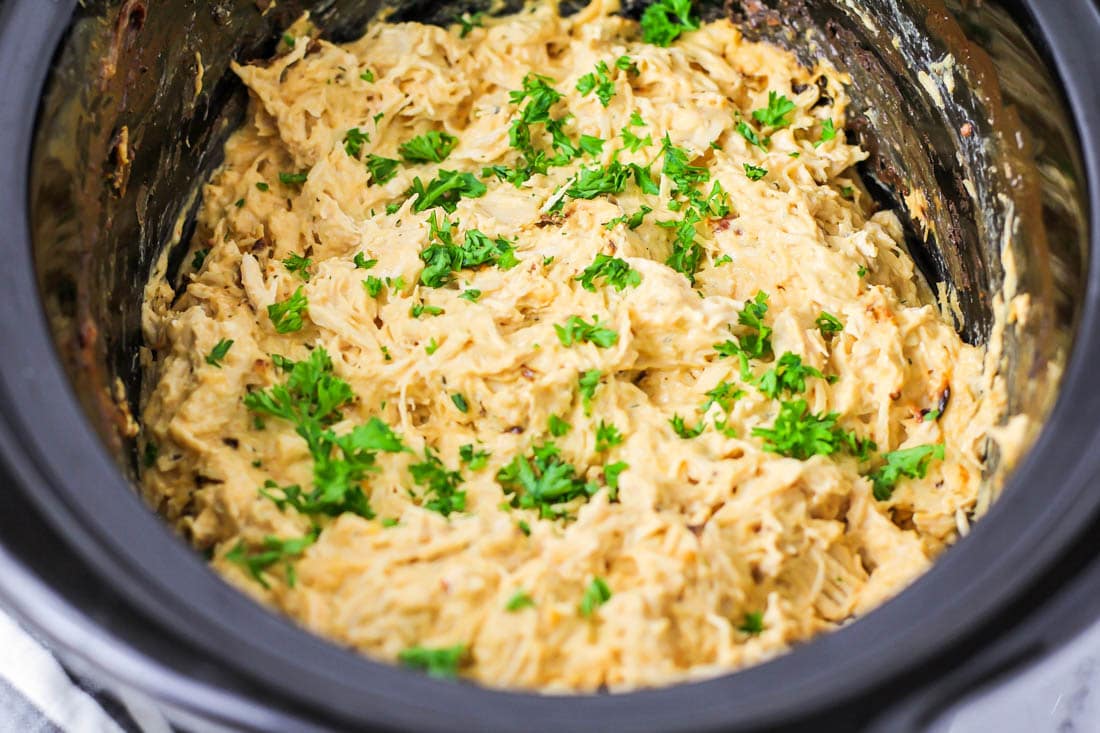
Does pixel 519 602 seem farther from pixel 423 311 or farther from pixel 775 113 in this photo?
pixel 775 113

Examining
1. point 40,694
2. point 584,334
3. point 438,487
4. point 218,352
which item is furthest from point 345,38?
point 40,694

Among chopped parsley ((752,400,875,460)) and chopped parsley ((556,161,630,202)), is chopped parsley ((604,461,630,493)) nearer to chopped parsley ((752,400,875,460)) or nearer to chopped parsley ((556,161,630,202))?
chopped parsley ((752,400,875,460))

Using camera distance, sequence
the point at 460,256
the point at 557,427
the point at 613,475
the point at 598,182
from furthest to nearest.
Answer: the point at 598,182
the point at 460,256
the point at 557,427
the point at 613,475

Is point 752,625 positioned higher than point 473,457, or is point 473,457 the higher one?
point 752,625

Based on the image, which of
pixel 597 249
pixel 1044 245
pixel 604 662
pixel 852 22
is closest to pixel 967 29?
pixel 852 22

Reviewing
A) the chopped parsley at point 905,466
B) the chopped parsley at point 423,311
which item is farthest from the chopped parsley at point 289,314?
the chopped parsley at point 905,466

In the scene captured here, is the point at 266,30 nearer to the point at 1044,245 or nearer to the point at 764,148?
the point at 764,148
